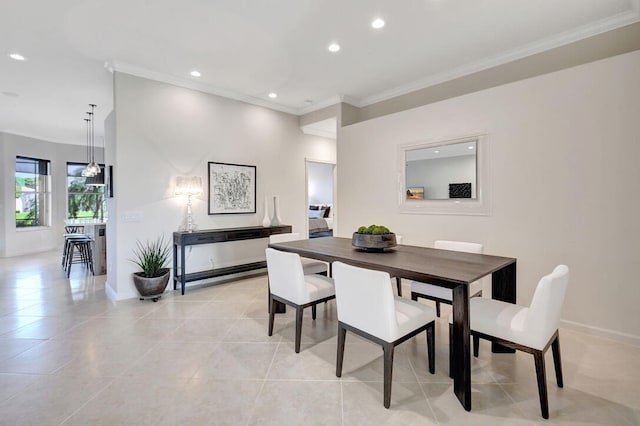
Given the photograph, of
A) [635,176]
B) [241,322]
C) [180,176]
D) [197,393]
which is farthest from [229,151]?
[635,176]

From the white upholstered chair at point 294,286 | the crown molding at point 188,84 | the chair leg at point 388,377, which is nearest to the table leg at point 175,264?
the white upholstered chair at point 294,286

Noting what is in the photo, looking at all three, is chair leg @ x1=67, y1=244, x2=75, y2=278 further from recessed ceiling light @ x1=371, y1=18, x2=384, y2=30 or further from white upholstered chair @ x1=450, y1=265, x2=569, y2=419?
white upholstered chair @ x1=450, y1=265, x2=569, y2=419

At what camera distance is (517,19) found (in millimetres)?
2934

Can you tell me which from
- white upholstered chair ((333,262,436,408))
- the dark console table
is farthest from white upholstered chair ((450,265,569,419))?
the dark console table

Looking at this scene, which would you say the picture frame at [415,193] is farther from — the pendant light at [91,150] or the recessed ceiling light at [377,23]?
the pendant light at [91,150]

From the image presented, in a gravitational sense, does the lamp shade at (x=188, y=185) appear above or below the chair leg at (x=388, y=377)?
above

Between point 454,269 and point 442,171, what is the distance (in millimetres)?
2186

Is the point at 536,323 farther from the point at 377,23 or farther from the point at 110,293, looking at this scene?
the point at 110,293

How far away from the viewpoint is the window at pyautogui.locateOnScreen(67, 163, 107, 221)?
329 inches

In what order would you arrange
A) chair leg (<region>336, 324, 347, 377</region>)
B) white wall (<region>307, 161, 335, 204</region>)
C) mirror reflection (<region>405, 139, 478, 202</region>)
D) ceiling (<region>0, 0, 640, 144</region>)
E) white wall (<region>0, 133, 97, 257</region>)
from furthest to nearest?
white wall (<region>307, 161, 335, 204</region>), white wall (<region>0, 133, 97, 257</region>), mirror reflection (<region>405, 139, 478, 202</region>), ceiling (<region>0, 0, 640, 144</region>), chair leg (<region>336, 324, 347, 377</region>)

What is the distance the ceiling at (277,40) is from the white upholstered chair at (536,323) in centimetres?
248

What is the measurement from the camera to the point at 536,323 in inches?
68.9

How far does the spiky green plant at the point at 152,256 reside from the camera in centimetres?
390

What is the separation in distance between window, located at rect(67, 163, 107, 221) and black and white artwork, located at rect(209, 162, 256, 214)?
5425 millimetres
